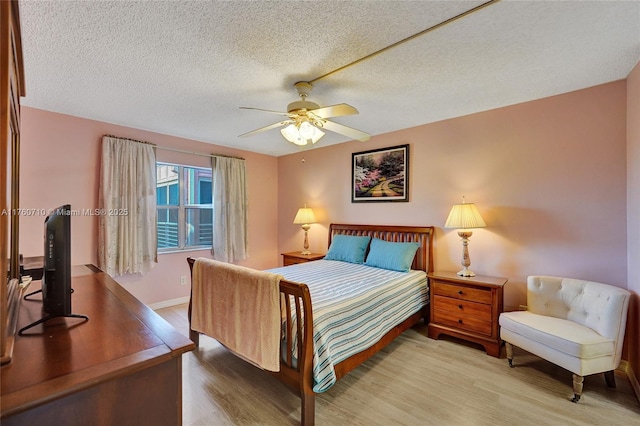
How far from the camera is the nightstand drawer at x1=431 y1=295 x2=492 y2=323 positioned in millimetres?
2713

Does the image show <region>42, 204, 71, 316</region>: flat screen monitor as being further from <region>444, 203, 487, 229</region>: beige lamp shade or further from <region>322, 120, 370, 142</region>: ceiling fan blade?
<region>444, 203, 487, 229</region>: beige lamp shade

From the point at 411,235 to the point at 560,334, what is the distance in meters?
1.78

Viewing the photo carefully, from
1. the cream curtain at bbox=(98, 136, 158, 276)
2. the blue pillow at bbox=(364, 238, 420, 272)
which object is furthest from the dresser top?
the cream curtain at bbox=(98, 136, 158, 276)

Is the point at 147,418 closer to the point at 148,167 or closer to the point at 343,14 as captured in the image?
the point at 343,14

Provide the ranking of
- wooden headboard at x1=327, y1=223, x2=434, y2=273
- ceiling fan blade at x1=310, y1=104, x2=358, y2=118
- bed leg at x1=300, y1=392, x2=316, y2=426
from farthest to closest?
wooden headboard at x1=327, y1=223, x2=434, y2=273, ceiling fan blade at x1=310, y1=104, x2=358, y2=118, bed leg at x1=300, y1=392, x2=316, y2=426

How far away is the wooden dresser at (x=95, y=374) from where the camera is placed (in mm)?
752

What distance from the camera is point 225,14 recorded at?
1605 mm

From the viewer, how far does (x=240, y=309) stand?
2109 millimetres

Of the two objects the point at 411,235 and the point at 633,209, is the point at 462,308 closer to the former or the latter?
the point at 411,235

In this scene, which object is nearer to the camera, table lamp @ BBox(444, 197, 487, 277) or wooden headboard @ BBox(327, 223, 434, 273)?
table lamp @ BBox(444, 197, 487, 277)

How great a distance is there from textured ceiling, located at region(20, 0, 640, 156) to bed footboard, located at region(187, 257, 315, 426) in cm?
160

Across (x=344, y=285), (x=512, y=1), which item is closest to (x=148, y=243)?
(x=344, y=285)

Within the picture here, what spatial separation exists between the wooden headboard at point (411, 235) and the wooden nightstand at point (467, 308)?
385 millimetres

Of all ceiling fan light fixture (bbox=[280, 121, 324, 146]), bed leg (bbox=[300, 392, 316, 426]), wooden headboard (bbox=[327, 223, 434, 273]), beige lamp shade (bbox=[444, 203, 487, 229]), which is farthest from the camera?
wooden headboard (bbox=[327, 223, 434, 273])
